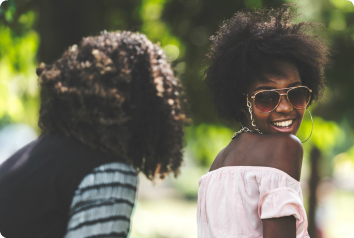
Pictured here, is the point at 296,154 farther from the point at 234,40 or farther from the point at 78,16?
the point at 78,16

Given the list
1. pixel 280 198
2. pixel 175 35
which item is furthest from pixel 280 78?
pixel 175 35

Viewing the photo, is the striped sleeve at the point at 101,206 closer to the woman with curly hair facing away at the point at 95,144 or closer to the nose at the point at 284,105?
the woman with curly hair facing away at the point at 95,144

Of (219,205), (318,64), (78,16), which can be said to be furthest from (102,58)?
(78,16)

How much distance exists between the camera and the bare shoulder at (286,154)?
4.91 feet

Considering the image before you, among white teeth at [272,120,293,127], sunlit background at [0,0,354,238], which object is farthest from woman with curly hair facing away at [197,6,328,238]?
sunlit background at [0,0,354,238]

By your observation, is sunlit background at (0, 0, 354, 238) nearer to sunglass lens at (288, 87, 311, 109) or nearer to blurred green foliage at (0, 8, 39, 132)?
blurred green foliage at (0, 8, 39, 132)

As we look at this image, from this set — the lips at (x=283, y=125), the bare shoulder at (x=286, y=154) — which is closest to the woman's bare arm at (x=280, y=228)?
the bare shoulder at (x=286, y=154)

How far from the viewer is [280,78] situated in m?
1.75

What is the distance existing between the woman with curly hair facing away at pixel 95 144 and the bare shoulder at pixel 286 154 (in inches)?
22.3

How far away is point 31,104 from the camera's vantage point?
213 inches

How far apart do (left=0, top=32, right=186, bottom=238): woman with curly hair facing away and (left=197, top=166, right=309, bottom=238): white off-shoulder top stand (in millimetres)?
373

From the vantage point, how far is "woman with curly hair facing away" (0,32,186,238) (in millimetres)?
1470

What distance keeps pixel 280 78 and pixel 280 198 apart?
2.10 ft

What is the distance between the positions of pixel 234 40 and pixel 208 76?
29 centimetres
